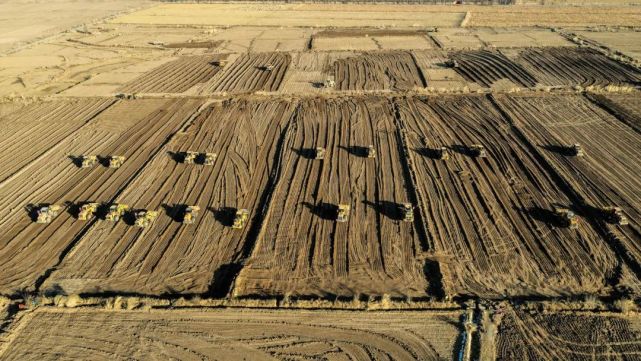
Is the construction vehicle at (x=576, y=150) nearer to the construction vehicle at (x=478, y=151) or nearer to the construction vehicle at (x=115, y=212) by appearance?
the construction vehicle at (x=478, y=151)

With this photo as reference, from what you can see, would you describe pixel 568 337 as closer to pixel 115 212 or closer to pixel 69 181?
pixel 115 212

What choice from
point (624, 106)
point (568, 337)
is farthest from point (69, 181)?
point (624, 106)

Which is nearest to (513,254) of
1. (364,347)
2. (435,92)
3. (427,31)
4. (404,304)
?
(404,304)

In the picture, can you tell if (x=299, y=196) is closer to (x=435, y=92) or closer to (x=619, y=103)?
(x=435, y=92)

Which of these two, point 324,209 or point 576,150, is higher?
point 576,150

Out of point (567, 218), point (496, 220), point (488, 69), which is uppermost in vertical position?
point (488, 69)

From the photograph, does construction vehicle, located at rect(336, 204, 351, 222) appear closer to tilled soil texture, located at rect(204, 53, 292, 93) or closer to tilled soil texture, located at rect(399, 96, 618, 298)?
tilled soil texture, located at rect(399, 96, 618, 298)

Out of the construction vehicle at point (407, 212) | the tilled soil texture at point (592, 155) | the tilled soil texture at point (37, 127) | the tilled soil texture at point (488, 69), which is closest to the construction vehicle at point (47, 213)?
the tilled soil texture at point (37, 127)
